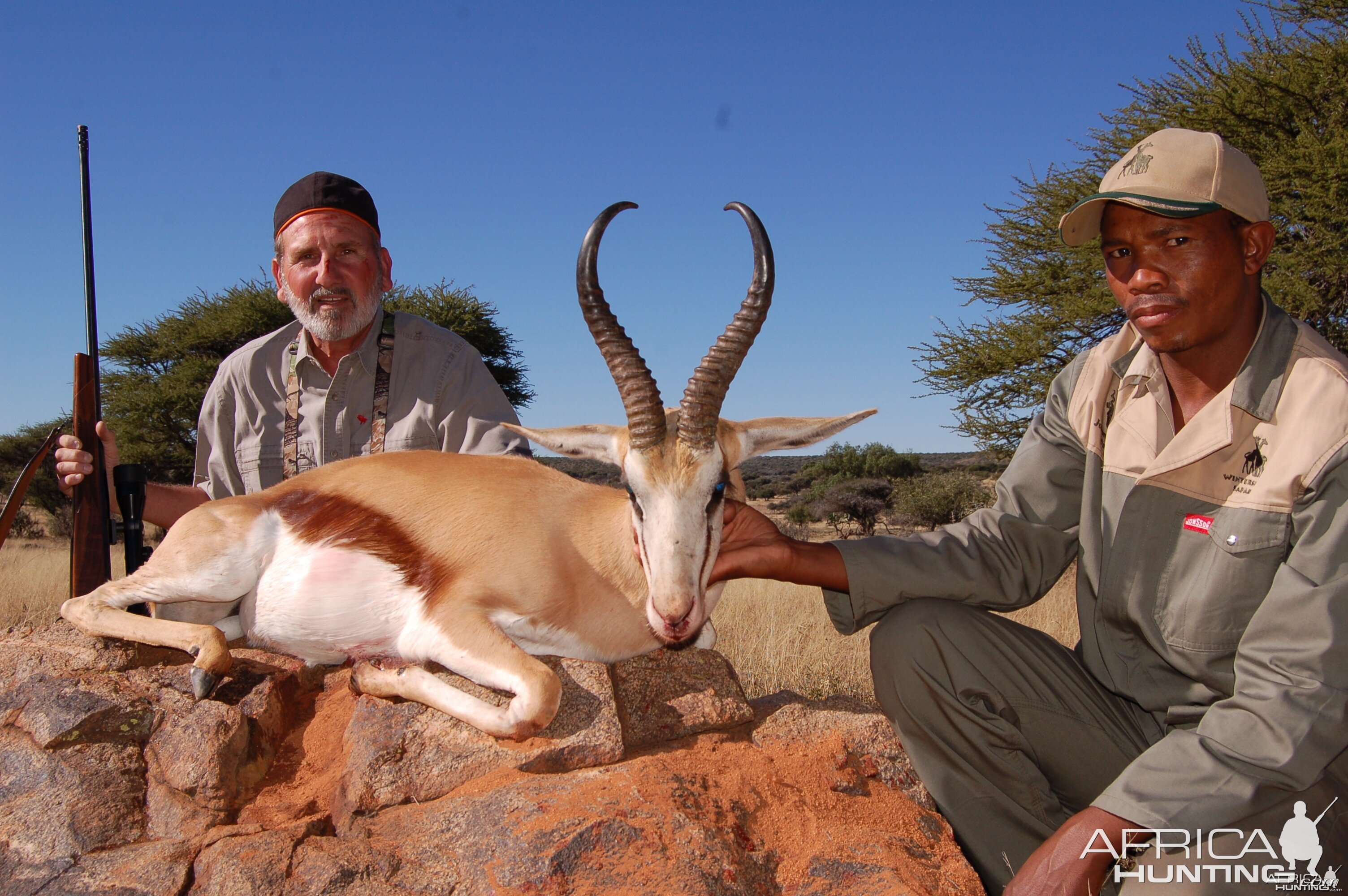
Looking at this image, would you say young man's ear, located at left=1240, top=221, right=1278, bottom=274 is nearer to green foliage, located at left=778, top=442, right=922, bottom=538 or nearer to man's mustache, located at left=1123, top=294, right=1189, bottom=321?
man's mustache, located at left=1123, top=294, right=1189, bottom=321

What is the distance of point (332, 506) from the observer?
4.49 metres

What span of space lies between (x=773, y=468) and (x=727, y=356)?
54.5 metres

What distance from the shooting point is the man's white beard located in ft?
20.5

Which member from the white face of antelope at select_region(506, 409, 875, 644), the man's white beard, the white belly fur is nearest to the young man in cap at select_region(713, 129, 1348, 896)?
the white face of antelope at select_region(506, 409, 875, 644)

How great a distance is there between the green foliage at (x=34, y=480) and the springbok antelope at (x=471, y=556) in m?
21.7

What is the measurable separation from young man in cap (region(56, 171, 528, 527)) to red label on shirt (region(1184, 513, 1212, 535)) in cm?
378

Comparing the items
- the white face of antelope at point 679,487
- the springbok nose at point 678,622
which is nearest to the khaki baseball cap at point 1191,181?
the white face of antelope at point 679,487

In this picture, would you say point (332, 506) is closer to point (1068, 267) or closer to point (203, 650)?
point (203, 650)

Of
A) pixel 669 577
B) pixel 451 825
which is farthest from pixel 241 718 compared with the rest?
pixel 669 577

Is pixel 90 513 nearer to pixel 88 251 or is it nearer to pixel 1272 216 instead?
pixel 88 251

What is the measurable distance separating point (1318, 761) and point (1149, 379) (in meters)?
1.61

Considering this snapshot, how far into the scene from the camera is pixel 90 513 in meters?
5.45

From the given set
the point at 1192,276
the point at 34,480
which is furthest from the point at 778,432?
the point at 34,480

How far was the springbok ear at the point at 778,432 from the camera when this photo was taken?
461cm
